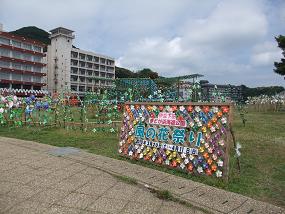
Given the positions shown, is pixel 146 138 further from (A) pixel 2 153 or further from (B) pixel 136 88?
(B) pixel 136 88

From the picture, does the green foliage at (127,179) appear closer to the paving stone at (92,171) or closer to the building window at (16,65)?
the paving stone at (92,171)

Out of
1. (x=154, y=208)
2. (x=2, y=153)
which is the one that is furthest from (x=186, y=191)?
(x=2, y=153)

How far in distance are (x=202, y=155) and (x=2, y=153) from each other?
4.82m

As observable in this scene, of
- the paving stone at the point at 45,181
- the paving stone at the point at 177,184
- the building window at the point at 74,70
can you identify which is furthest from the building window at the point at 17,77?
the paving stone at the point at 177,184

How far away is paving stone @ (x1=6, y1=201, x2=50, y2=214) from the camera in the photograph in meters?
4.36

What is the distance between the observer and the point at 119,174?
601 cm

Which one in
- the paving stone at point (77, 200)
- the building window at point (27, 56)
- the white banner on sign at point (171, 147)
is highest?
the building window at point (27, 56)

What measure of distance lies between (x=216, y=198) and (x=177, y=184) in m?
0.81

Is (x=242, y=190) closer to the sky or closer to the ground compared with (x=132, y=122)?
closer to the ground

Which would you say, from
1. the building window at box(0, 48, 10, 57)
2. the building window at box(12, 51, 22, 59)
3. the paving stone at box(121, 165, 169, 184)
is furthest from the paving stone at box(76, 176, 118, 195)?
the building window at box(12, 51, 22, 59)

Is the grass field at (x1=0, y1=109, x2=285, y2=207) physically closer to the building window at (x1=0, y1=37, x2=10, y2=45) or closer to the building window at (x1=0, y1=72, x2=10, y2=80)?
the building window at (x1=0, y1=72, x2=10, y2=80)

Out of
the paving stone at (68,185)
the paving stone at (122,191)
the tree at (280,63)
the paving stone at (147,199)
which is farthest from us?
the tree at (280,63)

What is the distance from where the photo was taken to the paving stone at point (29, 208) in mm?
4359

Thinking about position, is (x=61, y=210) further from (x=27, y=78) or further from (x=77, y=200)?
(x=27, y=78)
